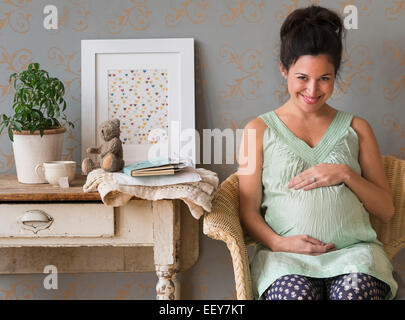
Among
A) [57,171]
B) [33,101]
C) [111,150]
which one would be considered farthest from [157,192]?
[33,101]

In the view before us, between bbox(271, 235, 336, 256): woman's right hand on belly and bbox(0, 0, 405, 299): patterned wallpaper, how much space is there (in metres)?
0.56

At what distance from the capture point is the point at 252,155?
1694mm

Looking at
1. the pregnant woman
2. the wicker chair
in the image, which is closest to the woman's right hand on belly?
the pregnant woman

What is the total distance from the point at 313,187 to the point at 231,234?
0.99 feet

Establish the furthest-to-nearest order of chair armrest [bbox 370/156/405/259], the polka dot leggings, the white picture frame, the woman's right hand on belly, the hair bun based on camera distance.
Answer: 1. the white picture frame
2. chair armrest [bbox 370/156/405/259]
3. the hair bun
4. the woman's right hand on belly
5. the polka dot leggings

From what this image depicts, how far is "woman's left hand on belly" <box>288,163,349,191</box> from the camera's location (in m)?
1.58

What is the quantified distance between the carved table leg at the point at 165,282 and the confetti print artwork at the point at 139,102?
0.55 m

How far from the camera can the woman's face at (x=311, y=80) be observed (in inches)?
62.4

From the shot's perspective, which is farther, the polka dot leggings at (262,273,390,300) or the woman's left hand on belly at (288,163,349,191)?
the woman's left hand on belly at (288,163,349,191)

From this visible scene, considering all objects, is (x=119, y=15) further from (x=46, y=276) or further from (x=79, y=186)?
(x=46, y=276)

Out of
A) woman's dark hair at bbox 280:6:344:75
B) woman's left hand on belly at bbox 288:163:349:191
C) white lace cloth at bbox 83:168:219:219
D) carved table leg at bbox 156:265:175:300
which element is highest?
woman's dark hair at bbox 280:6:344:75

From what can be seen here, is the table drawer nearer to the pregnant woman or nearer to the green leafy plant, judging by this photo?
the green leafy plant
